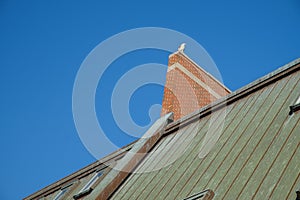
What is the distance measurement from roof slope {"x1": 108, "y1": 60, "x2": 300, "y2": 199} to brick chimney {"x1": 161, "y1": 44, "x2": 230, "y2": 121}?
9.81m

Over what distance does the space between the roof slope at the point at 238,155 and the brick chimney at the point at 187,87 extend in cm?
981

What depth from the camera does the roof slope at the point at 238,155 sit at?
498cm

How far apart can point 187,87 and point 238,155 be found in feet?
44.2

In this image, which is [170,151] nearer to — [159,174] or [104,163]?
[159,174]

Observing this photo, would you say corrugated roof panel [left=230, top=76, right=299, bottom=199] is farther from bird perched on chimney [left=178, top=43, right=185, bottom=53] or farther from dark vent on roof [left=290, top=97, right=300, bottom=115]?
bird perched on chimney [left=178, top=43, right=185, bottom=53]

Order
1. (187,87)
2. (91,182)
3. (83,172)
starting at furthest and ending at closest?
(187,87) < (83,172) < (91,182)

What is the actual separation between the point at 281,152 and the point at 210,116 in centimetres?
288

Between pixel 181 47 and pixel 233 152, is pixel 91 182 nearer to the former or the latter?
pixel 233 152

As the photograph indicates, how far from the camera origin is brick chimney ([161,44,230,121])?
18516 mm

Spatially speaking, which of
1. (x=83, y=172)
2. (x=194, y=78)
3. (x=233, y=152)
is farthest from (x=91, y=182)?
(x=194, y=78)

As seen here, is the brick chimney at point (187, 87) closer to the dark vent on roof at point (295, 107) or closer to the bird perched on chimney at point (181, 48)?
the bird perched on chimney at point (181, 48)

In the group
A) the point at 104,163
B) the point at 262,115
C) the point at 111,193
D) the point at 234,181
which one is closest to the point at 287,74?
the point at 262,115

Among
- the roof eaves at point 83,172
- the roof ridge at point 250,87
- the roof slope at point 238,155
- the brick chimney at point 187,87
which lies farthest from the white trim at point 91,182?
the brick chimney at point 187,87

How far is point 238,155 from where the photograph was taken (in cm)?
596
